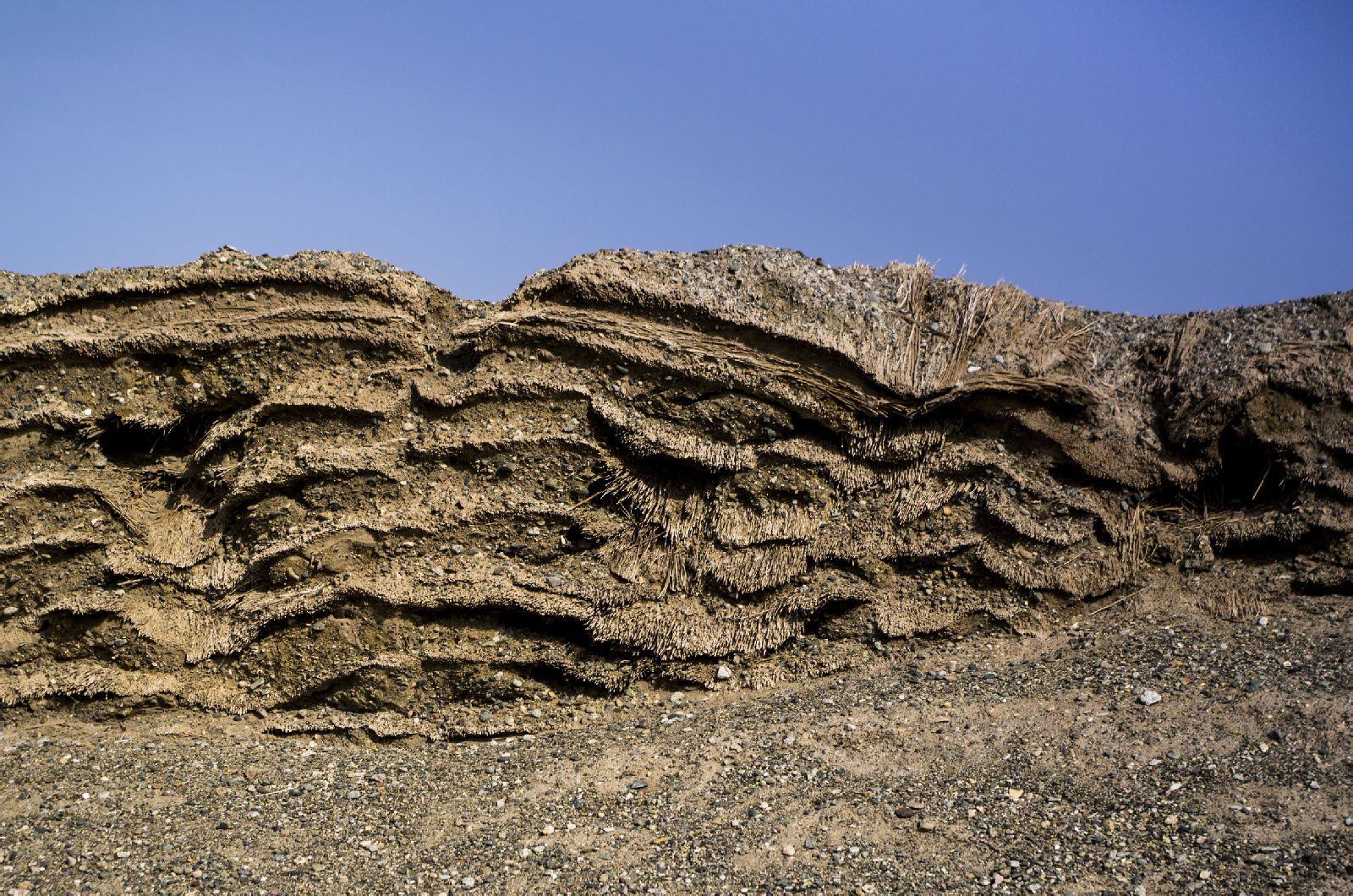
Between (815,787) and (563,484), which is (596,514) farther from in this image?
(815,787)

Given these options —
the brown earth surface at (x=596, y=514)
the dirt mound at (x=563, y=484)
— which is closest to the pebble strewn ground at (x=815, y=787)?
the brown earth surface at (x=596, y=514)

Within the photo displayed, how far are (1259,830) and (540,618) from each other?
4280mm

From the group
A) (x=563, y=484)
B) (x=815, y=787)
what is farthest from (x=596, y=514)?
(x=815, y=787)

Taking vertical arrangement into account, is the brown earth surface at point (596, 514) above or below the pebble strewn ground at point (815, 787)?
above

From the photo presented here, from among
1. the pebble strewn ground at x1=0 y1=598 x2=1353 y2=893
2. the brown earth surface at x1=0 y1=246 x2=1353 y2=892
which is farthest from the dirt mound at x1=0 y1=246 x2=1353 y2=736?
the pebble strewn ground at x1=0 y1=598 x2=1353 y2=893

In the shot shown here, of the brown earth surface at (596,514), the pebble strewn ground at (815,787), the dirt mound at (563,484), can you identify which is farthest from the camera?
the dirt mound at (563,484)

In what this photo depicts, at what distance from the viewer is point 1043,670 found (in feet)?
22.7

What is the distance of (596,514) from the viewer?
7.32 m

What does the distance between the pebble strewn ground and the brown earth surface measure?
0.07 m

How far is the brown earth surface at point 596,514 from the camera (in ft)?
23.2

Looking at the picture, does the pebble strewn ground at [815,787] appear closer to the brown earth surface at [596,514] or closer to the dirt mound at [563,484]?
the brown earth surface at [596,514]

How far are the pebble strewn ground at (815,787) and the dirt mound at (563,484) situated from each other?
314 millimetres

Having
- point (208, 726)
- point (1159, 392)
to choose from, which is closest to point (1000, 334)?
point (1159, 392)

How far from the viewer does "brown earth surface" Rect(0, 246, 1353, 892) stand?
7062 mm
